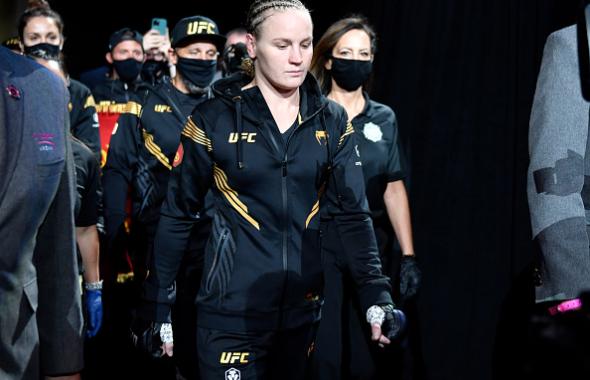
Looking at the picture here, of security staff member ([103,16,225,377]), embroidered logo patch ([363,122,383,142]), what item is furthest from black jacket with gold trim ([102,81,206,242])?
embroidered logo patch ([363,122,383,142])

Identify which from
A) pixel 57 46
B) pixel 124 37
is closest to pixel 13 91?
pixel 57 46

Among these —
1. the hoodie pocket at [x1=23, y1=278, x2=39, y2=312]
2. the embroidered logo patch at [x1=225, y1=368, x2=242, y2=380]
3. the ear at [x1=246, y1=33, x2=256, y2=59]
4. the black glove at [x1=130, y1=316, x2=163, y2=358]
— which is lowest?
the embroidered logo patch at [x1=225, y1=368, x2=242, y2=380]

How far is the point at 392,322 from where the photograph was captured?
2902 mm

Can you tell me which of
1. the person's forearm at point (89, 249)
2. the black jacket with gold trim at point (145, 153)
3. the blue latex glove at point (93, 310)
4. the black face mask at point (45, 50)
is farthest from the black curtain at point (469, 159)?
the blue latex glove at point (93, 310)

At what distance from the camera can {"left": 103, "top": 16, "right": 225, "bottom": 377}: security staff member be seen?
4.54 m

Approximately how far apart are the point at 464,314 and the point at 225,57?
7.60 ft

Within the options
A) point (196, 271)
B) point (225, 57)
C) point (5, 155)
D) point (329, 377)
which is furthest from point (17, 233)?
point (225, 57)

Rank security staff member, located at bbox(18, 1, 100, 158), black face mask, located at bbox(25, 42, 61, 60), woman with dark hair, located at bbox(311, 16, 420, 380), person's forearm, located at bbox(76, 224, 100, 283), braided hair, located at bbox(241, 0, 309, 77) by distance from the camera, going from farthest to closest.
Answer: security staff member, located at bbox(18, 1, 100, 158) < black face mask, located at bbox(25, 42, 61, 60) < woman with dark hair, located at bbox(311, 16, 420, 380) < person's forearm, located at bbox(76, 224, 100, 283) < braided hair, located at bbox(241, 0, 309, 77)

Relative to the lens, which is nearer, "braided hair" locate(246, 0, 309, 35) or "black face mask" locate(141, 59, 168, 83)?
"braided hair" locate(246, 0, 309, 35)

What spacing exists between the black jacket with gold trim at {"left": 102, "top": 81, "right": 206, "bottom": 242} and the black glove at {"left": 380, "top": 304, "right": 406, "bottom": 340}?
1787 mm

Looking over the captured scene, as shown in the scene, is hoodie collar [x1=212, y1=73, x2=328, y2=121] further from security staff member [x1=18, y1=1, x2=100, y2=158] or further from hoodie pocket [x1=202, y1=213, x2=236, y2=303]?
security staff member [x1=18, y1=1, x2=100, y2=158]

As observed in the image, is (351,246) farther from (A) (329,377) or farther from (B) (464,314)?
(B) (464,314)

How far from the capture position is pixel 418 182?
4.88 meters

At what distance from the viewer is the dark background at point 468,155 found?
178 inches
